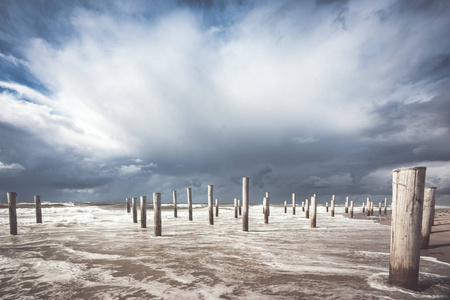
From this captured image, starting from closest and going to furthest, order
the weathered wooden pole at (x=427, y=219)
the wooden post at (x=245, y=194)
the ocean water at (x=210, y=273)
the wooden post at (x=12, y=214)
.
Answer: the ocean water at (x=210, y=273) → the weathered wooden pole at (x=427, y=219) → the wooden post at (x=12, y=214) → the wooden post at (x=245, y=194)

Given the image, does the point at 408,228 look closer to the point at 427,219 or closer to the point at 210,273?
the point at 210,273

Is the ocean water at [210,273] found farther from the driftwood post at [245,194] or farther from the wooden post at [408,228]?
the driftwood post at [245,194]

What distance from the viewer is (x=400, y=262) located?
4.12m

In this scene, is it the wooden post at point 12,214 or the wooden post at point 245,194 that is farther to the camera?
the wooden post at point 245,194

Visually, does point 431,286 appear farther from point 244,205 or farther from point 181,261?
point 244,205

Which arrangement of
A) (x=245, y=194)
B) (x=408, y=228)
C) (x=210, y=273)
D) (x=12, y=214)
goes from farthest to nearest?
(x=245, y=194)
(x=12, y=214)
(x=210, y=273)
(x=408, y=228)

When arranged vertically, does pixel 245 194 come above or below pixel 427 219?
above

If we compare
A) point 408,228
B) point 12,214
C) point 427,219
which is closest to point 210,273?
point 408,228

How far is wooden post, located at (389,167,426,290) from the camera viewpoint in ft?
13.2

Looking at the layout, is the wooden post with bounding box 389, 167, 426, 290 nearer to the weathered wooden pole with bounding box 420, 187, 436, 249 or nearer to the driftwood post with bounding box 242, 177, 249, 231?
the weathered wooden pole with bounding box 420, 187, 436, 249

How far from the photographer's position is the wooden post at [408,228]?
4.03 metres

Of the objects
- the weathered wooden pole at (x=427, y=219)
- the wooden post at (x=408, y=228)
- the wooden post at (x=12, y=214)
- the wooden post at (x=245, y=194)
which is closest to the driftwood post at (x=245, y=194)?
the wooden post at (x=245, y=194)

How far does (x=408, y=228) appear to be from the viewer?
4.05 m

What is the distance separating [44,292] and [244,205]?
9595 mm
